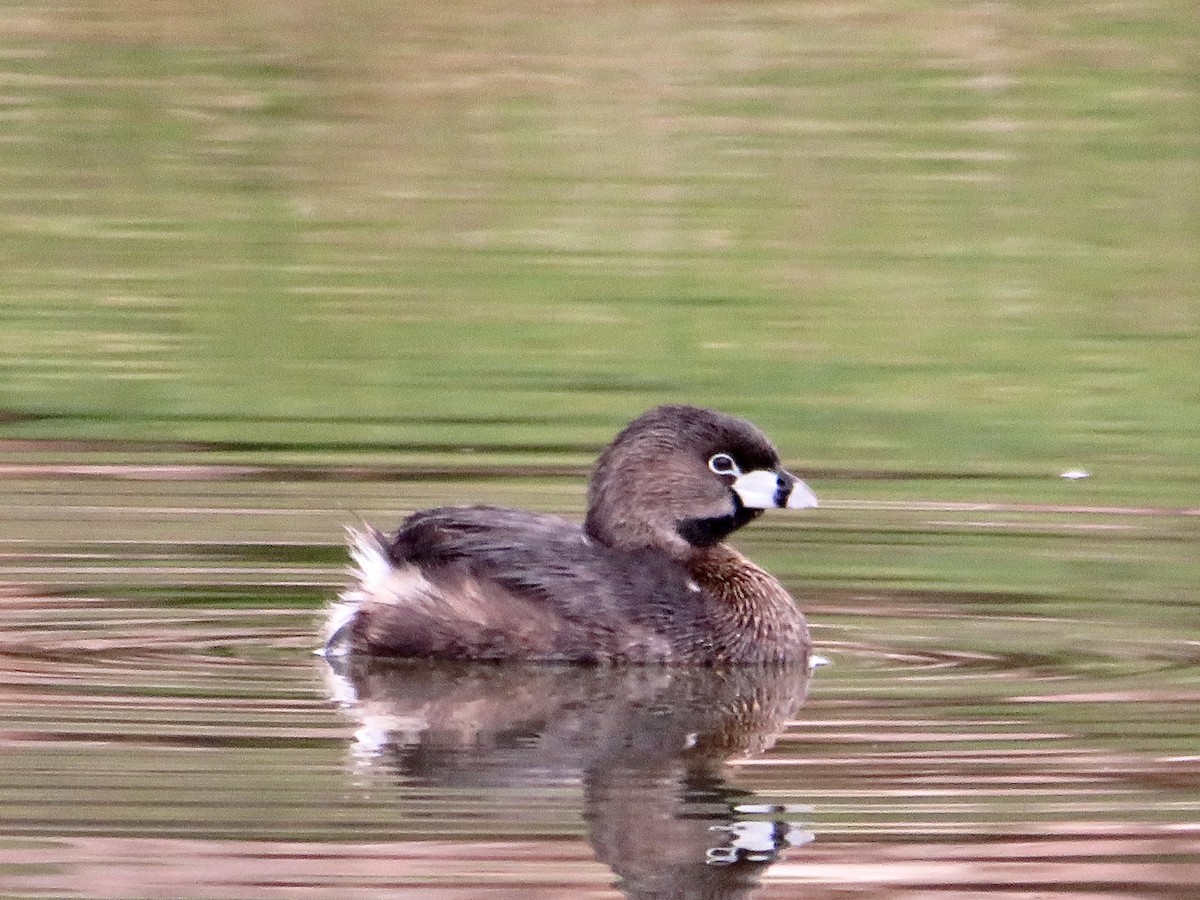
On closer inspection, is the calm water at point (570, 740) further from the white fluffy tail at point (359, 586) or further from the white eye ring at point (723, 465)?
the white eye ring at point (723, 465)

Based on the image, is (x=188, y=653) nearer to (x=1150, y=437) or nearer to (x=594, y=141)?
(x=1150, y=437)

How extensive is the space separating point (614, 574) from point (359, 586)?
675mm

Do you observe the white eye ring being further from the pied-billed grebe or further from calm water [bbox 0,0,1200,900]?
calm water [bbox 0,0,1200,900]

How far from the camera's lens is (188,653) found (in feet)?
26.6

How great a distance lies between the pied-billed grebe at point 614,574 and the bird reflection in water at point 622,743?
73 millimetres

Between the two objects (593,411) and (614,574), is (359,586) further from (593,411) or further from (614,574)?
(593,411)

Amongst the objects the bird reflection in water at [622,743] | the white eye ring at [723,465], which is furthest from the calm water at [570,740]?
the white eye ring at [723,465]

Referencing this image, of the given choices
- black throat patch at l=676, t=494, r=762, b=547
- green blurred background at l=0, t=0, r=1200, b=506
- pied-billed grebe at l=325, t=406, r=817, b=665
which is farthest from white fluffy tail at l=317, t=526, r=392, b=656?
green blurred background at l=0, t=0, r=1200, b=506

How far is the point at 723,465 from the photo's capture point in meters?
8.79

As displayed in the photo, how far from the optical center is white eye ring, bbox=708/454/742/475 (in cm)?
877

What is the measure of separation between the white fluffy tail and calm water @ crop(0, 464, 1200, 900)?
0.31 feet

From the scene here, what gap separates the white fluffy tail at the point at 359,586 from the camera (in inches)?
329

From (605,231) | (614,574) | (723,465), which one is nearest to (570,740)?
(614,574)

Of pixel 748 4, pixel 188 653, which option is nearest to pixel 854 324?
pixel 188 653
